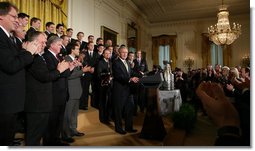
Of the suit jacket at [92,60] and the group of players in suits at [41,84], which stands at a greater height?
the suit jacket at [92,60]

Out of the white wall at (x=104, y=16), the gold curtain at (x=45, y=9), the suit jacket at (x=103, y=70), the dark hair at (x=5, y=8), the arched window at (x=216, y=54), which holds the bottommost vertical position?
the suit jacket at (x=103, y=70)

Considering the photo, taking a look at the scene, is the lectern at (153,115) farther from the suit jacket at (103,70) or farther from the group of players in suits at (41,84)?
the suit jacket at (103,70)

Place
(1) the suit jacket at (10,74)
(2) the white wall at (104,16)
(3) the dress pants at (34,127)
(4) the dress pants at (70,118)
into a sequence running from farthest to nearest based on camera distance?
(2) the white wall at (104,16) < (4) the dress pants at (70,118) < (3) the dress pants at (34,127) < (1) the suit jacket at (10,74)

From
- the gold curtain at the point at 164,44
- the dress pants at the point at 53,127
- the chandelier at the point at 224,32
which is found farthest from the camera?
the gold curtain at the point at 164,44

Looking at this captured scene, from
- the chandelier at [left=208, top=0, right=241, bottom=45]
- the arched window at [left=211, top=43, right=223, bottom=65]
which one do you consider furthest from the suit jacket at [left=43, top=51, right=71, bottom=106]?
the arched window at [left=211, top=43, right=223, bottom=65]

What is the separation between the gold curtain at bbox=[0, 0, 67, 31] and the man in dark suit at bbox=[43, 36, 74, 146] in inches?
69.5

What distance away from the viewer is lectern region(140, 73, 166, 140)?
2.78 metres

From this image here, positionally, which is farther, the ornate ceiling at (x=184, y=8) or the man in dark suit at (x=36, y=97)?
the ornate ceiling at (x=184, y=8)

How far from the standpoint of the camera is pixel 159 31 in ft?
34.4

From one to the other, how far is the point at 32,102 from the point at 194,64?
29.1 feet

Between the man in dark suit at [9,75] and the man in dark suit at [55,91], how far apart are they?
54 cm

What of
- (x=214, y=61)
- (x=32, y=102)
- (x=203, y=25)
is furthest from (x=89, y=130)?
(x=203, y=25)

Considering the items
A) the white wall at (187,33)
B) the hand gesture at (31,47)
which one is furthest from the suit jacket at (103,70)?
the white wall at (187,33)

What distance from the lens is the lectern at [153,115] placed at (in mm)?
2781
